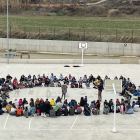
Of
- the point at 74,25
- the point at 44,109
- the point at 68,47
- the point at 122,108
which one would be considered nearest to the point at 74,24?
the point at 74,25

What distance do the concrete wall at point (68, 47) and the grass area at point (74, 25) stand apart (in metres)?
4.23

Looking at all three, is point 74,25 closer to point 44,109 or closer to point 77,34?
point 77,34

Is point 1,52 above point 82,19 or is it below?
below

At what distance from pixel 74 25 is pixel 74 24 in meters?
1.26

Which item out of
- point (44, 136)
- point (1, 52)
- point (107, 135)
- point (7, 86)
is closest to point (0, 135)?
point (44, 136)

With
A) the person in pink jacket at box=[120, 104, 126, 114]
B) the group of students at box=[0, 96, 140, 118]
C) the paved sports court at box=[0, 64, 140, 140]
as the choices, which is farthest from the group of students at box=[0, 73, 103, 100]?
the person in pink jacket at box=[120, 104, 126, 114]

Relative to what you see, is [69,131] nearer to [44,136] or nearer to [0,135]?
[44,136]

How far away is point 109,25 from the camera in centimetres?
6362

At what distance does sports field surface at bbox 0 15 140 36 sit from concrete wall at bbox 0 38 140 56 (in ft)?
18.5

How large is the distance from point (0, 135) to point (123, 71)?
2183 cm

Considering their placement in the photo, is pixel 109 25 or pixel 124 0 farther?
pixel 124 0

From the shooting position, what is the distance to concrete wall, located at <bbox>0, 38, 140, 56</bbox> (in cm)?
5103

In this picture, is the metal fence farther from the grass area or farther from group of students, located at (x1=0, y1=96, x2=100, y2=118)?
group of students, located at (x1=0, y1=96, x2=100, y2=118)

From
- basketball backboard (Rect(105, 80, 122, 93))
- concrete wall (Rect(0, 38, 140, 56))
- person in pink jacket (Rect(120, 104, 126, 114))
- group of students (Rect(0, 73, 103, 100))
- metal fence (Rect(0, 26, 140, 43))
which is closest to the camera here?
basketball backboard (Rect(105, 80, 122, 93))
